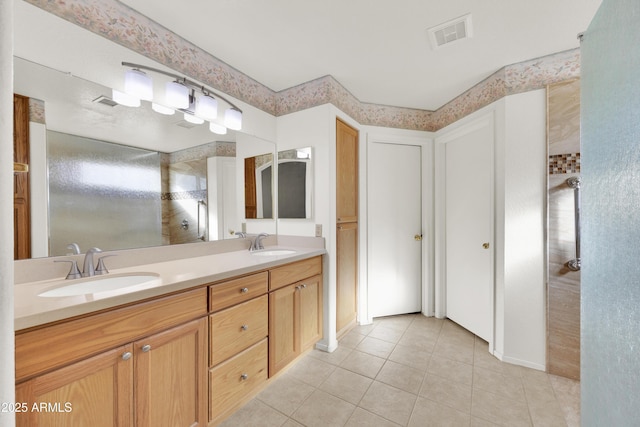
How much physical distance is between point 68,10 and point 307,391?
100 inches

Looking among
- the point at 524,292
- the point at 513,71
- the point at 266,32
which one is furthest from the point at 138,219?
the point at 513,71

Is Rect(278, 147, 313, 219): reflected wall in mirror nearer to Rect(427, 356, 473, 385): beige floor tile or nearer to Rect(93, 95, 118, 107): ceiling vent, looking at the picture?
Rect(93, 95, 118, 107): ceiling vent

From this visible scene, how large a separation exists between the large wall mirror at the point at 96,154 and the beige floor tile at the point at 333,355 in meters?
1.35

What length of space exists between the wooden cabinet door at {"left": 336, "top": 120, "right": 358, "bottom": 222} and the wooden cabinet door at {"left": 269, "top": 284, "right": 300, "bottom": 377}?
84 cm

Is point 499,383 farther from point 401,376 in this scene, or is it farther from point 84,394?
point 84,394

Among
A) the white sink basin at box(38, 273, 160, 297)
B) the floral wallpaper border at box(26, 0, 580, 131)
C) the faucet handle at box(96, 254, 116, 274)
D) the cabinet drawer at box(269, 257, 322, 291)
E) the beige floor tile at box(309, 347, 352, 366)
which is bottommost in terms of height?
the beige floor tile at box(309, 347, 352, 366)

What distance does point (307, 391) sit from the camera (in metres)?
1.67

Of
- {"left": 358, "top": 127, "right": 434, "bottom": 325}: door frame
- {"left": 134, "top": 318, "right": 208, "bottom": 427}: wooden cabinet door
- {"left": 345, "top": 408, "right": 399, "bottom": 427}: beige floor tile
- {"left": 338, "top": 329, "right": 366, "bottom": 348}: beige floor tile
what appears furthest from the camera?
{"left": 358, "top": 127, "right": 434, "bottom": 325}: door frame

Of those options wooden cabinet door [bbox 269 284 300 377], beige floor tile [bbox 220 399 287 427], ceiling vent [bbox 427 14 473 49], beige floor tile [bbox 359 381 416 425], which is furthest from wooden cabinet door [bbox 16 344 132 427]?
ceiling vent [bbox 427 14 473 49]

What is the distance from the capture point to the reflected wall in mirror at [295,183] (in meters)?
2.23

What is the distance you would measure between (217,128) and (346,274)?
1709mm

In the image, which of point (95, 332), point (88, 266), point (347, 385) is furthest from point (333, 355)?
point (88, 266)

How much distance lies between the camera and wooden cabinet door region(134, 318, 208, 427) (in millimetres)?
1025

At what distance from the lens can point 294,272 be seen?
6.04 feet
